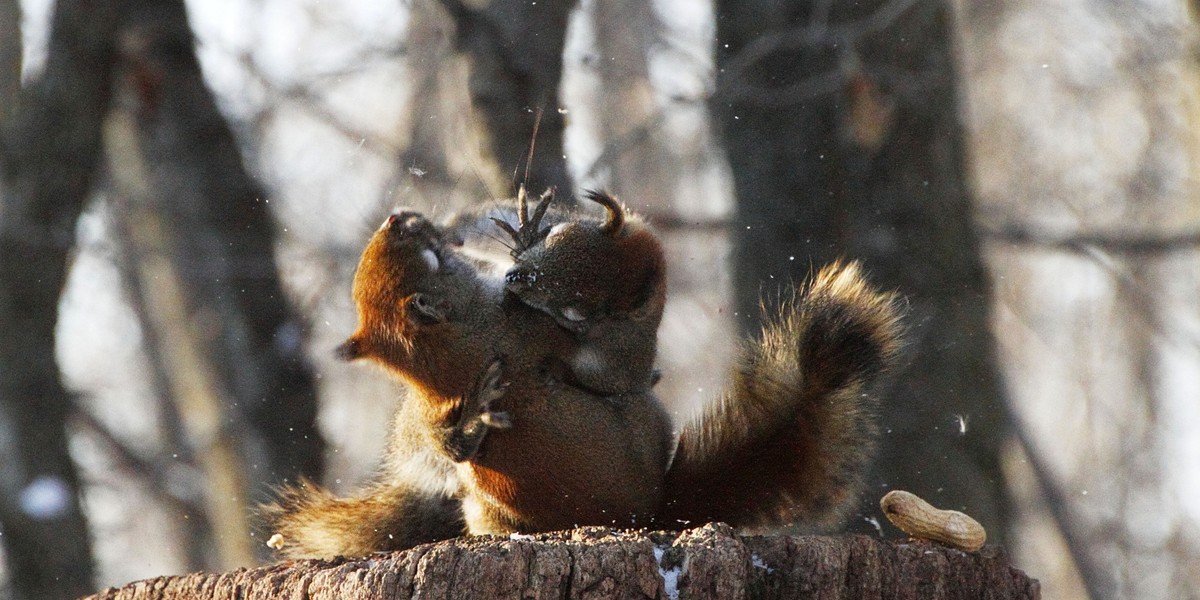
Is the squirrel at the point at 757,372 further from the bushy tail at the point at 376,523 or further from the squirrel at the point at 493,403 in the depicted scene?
the bushy tail at the point at 376,523

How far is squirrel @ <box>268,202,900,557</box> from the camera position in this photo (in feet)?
7.06

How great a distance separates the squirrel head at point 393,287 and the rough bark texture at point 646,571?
1.46 ft

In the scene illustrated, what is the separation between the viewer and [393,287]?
220 centimetres

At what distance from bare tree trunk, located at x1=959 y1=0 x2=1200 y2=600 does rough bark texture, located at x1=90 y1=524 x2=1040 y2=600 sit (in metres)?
2.85

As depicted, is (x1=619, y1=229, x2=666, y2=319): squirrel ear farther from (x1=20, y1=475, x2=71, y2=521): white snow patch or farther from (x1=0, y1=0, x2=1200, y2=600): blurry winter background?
(x1=20, y1=475, x2=71, y2=521): white snow patch

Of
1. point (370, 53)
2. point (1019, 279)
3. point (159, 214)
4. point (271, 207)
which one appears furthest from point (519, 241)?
point (1019, 279)

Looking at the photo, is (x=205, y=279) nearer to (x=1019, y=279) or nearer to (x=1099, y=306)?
(x=1019, y=279)

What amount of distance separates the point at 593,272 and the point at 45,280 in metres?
3.15

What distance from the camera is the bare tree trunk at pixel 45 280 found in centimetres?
434

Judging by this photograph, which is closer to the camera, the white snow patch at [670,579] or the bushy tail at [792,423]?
the white snow patch at [670,579]

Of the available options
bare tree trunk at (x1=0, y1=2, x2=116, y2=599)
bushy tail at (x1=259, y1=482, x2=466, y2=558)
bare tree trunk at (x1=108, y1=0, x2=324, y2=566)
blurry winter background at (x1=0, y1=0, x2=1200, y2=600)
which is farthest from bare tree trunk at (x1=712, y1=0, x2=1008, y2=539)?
bare tree trunk at (x1=0, y1=2, x2=116, y2=599)

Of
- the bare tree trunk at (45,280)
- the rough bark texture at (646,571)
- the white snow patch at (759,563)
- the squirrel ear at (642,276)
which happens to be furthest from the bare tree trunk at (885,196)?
the bare tree trunk at (45,280)

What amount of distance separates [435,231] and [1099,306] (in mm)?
6138

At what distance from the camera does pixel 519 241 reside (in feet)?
7.62
